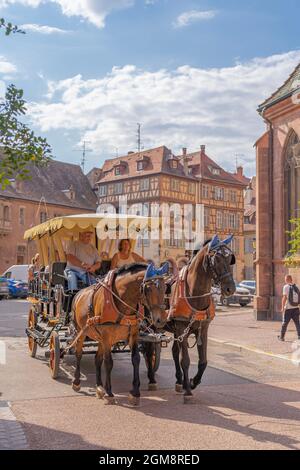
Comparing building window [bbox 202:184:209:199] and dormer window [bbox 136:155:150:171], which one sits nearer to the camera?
dormer window [bbox 136:155:150:171]

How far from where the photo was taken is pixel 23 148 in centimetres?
729

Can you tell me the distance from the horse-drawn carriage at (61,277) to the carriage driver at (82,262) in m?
0.16

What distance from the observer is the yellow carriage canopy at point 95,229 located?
10.3 meters

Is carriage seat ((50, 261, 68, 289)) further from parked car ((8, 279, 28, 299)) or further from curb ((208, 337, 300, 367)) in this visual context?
parked car ((8, 279, 28, 299))

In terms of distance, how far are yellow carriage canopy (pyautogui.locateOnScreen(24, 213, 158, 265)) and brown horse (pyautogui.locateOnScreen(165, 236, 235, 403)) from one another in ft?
7.64

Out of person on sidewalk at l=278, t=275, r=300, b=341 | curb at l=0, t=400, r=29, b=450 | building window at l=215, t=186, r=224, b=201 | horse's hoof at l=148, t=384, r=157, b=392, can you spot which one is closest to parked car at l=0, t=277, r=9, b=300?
person on sidewalk at l=278, t=275, r=300, b=341

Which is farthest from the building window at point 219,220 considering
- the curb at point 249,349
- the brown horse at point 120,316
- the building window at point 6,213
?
the brown horse at point 120,316

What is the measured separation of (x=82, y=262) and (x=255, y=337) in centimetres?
762

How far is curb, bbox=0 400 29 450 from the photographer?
570 centimetres

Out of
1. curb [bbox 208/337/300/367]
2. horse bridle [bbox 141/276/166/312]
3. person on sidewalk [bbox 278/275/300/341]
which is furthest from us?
person on sidewalk [bbox 278/275/300/341]

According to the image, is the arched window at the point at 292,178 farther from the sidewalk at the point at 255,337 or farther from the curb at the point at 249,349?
the curb at the point at 249,349

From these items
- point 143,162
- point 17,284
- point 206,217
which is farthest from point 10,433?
point 206,217

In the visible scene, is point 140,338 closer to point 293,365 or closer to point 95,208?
point 293,365

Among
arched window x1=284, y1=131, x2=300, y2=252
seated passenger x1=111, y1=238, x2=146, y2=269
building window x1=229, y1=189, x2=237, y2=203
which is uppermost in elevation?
building window x1=229, y1=189, x2=237, y2=203
